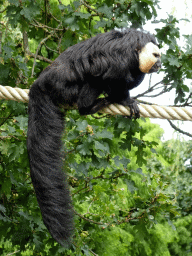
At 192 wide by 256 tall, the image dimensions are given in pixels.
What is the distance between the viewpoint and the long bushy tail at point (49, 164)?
1317 mm

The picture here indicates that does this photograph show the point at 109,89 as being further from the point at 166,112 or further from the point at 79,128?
the point at 166,112

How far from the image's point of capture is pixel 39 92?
165cm

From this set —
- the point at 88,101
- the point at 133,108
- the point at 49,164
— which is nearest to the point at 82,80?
the point at 88,101

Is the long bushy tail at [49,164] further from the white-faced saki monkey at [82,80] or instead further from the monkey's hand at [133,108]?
the monkey's hand at [133,108]

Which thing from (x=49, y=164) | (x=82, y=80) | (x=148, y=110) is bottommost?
(x=49, y=164)

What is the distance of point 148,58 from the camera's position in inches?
63.4

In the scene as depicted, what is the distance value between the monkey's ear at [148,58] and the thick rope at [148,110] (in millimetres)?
242

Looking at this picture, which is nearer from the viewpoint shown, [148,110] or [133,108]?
[148,110]

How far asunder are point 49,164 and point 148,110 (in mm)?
548

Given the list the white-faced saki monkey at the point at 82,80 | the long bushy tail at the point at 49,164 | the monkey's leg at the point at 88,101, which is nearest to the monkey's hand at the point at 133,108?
the white-faced saki monkey at the point at 82,80

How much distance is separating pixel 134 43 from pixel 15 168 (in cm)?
105

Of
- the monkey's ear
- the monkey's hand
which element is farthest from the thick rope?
the monkey's ear

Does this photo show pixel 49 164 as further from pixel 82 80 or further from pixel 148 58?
pixel 148 58

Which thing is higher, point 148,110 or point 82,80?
point 82,80
